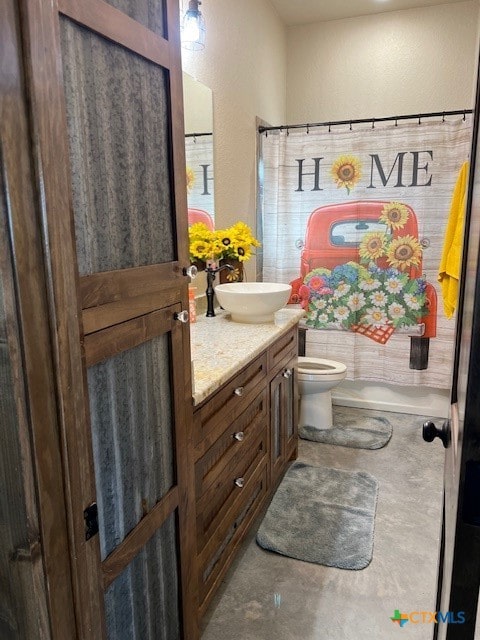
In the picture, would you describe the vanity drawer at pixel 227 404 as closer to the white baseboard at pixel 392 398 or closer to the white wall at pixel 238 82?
the white wall at pixel 238 82

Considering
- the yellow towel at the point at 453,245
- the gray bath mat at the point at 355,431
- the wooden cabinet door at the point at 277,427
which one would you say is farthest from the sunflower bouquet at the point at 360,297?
the wooden cabinet door at the point at 277,427

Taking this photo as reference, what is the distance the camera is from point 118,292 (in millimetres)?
872

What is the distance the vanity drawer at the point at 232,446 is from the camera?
4.72ft

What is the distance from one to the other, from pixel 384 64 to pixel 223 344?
282 centimetres

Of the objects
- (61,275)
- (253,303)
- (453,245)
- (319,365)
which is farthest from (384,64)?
(61,275)

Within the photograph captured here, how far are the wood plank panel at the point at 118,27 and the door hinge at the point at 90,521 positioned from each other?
754 millimetres

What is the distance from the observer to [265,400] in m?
2.06

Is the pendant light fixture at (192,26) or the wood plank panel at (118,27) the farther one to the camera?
the pendant light fixture at (192,26)

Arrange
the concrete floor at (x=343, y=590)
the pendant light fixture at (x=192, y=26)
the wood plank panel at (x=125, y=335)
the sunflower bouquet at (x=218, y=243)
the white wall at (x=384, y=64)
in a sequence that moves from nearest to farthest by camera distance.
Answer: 1. the wood plank panel at (x=125, y=335)
2. the concrete floor at (x=343, y=590)
3. the pendant light fixture at (x=192, y=26)
4. the sunflower bouquet at (x=218, y=243)
5. the white wall at (x=384, y=64)

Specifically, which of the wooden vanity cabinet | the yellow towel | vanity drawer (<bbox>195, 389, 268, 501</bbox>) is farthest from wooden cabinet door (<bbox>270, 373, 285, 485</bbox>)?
the yellow towel

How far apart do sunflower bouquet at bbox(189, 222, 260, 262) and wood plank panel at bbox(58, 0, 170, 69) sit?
4.54 feet

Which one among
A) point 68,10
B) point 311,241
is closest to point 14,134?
point 68,10

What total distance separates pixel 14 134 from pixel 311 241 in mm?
2879

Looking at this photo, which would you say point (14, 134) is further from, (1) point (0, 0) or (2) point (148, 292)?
(2) point (148, 292)
